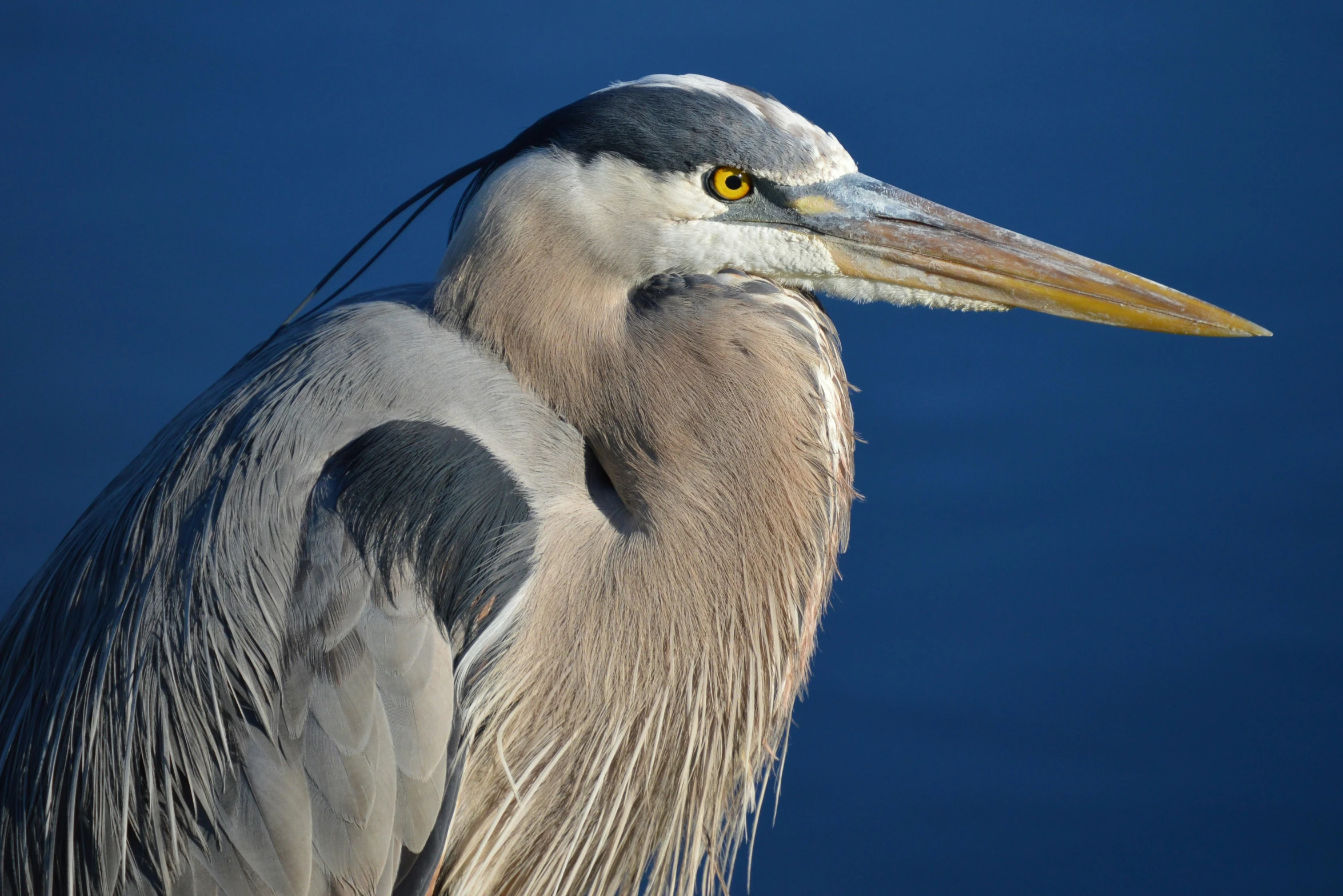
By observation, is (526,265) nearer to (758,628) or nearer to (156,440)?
(758,628)

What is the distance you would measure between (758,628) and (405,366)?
444 millimetres

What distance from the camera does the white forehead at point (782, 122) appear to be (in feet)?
3.91

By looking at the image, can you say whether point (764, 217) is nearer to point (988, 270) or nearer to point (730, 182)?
point (730, 182)

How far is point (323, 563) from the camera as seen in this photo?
1.15m

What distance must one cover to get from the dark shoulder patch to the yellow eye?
1.14 ft

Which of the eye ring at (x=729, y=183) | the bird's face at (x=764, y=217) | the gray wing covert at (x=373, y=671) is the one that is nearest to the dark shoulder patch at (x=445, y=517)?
the gray wing covert at (x=373, y=671)

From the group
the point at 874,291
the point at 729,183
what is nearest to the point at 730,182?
the point at 729,183

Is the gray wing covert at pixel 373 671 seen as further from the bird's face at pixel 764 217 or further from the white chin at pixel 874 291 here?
the white chin at pixel 874 291

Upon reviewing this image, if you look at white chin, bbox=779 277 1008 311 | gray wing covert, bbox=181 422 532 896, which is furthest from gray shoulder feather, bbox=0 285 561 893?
white chin, bbox=779 277 1008 311

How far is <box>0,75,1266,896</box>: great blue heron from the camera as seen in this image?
1142mm

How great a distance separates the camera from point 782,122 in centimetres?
120

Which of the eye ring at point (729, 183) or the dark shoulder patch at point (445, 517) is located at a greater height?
the eye ring at point (729, 183)

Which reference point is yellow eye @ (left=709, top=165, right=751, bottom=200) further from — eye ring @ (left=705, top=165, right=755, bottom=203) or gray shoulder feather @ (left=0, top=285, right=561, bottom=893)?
gray shoulder feather @ (left=0, top=285, right=561, bottom=893)

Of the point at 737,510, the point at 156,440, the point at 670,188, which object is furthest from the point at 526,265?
the point at 156,440
